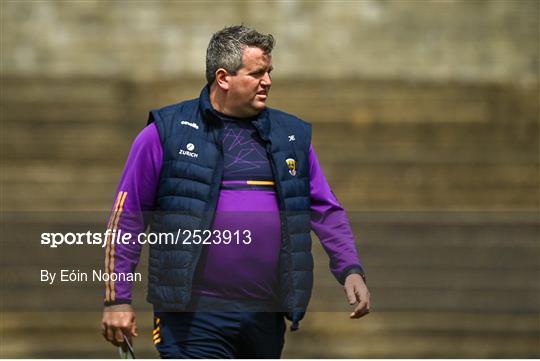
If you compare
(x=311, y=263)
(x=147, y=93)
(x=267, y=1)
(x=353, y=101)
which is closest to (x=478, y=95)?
(x=353, y=101)

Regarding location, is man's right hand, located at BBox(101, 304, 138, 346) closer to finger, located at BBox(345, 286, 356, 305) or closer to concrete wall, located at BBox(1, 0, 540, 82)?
finger, located at BBox(345, 286, 356, 305)

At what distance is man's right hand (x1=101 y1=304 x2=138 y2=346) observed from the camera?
4434 mm

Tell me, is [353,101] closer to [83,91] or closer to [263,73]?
[83,91]

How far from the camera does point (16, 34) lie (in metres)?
8.51

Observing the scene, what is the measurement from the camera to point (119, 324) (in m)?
4.44

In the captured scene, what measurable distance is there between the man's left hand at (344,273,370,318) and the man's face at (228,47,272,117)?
715mm

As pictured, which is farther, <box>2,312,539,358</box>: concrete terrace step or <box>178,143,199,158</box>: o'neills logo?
<box>2,312,539,358</box>: concrete terrace step

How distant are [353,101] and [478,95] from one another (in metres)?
0.86

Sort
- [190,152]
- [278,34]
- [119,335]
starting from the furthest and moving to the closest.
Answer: [278,34], [190,152], [119,335]

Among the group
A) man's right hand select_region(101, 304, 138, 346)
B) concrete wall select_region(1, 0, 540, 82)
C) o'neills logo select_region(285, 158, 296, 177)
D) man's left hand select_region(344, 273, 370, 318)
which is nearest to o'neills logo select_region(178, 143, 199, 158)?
o'neills logo select_region(285, 158, 296, 177)

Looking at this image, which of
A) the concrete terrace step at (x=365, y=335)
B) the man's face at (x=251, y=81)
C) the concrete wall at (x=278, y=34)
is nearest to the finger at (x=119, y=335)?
the man's face at (x=251, y=81)

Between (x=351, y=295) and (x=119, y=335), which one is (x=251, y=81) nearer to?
(x=351, y=295)

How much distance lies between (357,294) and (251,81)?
0.87 metres

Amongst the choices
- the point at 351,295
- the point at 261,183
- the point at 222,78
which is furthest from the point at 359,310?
the point at 222,78
